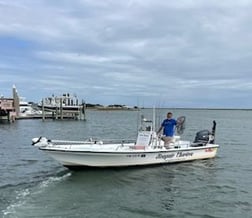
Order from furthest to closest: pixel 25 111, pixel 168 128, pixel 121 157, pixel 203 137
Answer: pixel 25 111 < pixel 203 137 < pixel 168 128 < pixel 121 157

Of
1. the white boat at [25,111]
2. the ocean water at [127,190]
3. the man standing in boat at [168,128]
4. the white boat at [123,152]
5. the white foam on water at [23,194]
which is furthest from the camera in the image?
the white boat at [25,111]

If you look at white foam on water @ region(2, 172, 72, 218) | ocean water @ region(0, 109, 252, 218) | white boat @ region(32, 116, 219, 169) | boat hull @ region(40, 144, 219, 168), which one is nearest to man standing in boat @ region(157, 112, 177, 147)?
white boat @ region(32, 116, 219, 169)

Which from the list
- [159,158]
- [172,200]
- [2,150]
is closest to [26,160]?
[2,150]

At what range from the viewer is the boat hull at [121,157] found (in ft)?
56.7

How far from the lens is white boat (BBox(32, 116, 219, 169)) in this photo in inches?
679

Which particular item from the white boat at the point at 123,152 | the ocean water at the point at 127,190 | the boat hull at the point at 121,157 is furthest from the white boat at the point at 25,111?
the boat hull at the point at 121,157

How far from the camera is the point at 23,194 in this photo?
13930 millimetres

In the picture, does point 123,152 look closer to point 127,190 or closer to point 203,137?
point 127,190

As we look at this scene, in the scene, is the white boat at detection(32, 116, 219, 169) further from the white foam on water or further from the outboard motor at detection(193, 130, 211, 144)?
the white foam on water

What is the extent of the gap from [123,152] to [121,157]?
291 millimetres

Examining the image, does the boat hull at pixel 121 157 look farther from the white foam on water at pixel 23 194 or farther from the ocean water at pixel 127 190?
the white foam on water at pixel 23 194

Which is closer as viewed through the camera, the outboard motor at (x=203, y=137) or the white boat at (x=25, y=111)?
the outboard motor at (x=203, y=137)

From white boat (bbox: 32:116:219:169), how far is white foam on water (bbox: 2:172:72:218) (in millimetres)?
960

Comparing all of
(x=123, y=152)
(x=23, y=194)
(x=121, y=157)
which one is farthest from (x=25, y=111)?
(x=23, y=194)
